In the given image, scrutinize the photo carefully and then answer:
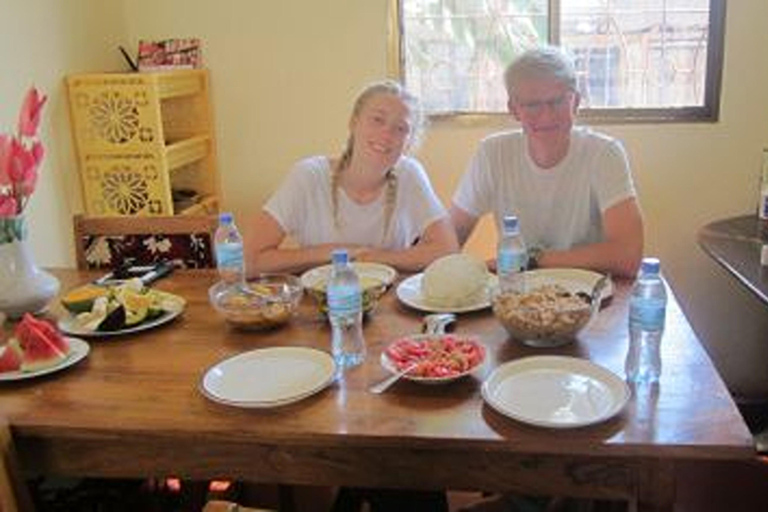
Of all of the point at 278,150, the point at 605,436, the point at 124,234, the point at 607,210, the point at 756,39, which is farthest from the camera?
the point at 278,150

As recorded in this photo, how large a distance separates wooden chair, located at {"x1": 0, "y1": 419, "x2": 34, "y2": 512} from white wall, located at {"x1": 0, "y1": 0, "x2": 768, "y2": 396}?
5.59 feet

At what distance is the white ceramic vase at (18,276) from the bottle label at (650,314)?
4.30ft

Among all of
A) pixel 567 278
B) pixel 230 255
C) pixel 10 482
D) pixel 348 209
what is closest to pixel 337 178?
pixel 348 209

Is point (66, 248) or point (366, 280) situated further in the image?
point (66, 248)

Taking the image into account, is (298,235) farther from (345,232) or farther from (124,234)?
(124,234)

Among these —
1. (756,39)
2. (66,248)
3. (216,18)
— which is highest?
(216,18)

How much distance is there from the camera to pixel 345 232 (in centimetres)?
214

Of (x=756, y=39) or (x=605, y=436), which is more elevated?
(x=756, y=39)

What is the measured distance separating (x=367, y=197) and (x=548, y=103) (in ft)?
1.91

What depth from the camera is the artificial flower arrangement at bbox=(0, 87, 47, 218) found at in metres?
1.53

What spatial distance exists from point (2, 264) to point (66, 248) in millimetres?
1191

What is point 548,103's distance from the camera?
1.95 m

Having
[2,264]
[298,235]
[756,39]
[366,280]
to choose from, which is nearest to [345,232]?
[298,235]

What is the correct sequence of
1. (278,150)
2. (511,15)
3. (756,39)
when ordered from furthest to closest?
(278,150) → (511,15) → (756,39)
